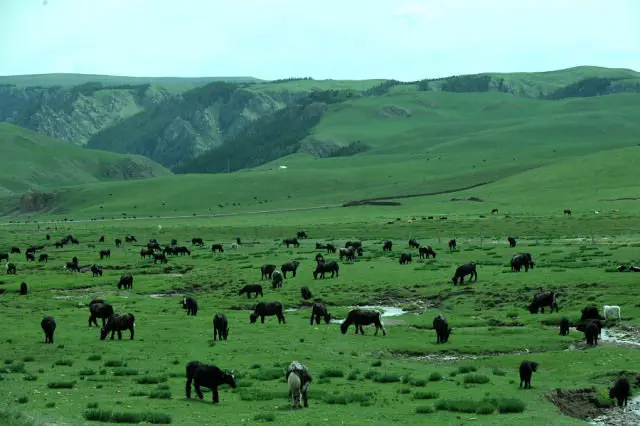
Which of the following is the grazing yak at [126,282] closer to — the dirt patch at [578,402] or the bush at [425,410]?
the dirt patch at [578,402]

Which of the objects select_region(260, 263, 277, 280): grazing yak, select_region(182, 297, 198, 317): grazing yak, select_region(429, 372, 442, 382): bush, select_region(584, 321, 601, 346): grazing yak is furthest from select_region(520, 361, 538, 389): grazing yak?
select_region(260, 263, 277, 280): grazing yak

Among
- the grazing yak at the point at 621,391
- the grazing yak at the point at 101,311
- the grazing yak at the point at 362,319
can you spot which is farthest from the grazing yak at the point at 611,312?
the grazing yak at the point at 101,311

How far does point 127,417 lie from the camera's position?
2378 cm

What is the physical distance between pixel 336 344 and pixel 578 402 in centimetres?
1223

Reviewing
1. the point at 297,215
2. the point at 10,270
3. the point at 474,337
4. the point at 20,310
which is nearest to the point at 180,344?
the point at 474,337

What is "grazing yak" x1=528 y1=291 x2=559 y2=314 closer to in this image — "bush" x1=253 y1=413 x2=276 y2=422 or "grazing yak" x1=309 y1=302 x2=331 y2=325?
"grazing yak" x1=309 y1=302 x2=331 y2=325

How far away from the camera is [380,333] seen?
41.7m

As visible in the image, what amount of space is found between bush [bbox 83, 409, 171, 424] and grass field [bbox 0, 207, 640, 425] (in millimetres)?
78

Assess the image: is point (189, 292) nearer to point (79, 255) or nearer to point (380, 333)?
point (380, 333)

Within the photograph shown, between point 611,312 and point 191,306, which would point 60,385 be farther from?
point 611,312

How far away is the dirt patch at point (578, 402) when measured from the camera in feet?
90.5

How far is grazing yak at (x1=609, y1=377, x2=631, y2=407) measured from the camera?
27891 millimetres

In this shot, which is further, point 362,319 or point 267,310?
point 267,310

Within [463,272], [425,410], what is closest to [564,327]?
[425,410]
